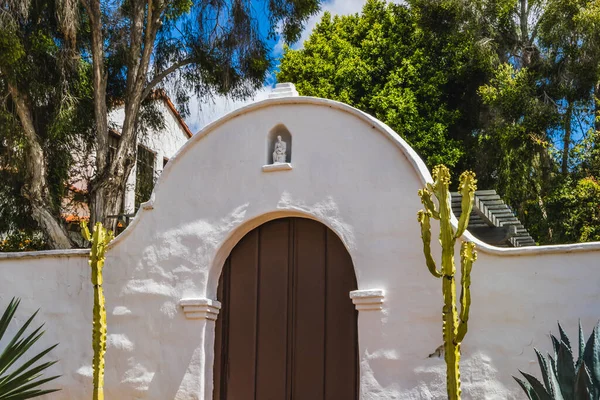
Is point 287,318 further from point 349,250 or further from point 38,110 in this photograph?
point 38,110

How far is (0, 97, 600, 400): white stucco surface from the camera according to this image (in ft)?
21.1

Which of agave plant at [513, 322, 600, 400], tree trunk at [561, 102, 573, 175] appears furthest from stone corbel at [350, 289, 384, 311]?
tree trunk at [561, 102, 573, 175]

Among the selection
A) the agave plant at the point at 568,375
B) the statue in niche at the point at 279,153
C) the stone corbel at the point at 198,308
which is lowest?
the agave plant at the point at 568,375

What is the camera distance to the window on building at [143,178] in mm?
17531

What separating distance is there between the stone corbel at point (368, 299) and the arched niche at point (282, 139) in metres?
1.65

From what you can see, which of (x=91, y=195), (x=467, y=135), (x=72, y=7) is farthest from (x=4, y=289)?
(x=467, y=135)

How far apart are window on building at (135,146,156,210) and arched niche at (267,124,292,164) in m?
10.0

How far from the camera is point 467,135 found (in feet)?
65.0

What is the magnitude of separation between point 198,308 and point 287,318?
928 millimetres

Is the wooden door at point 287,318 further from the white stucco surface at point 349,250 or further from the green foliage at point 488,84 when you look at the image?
the green foliage at point 488,84

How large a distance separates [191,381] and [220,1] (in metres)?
10.2

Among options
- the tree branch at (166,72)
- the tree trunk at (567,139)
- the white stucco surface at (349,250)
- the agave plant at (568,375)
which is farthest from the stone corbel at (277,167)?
the tree trunk at (567,139)

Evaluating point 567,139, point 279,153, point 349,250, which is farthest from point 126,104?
point 567,139

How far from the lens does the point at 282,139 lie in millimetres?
7922
